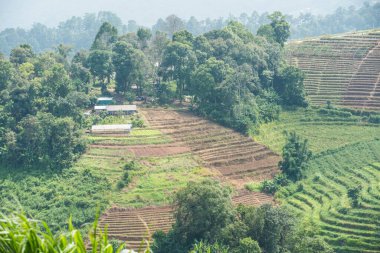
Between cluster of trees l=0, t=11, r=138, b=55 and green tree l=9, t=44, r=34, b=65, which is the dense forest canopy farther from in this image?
green tree l=9, t=44, r=34, b=65

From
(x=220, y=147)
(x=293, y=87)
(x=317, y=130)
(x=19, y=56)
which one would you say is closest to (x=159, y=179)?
(x=220, y=147)

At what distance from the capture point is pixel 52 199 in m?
23.8

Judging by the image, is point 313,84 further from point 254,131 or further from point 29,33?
point 29,33

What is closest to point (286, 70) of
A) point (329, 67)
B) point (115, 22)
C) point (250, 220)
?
point (329, 67)

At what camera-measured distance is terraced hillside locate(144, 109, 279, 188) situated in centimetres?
2708

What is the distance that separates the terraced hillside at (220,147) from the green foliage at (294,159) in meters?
0.81

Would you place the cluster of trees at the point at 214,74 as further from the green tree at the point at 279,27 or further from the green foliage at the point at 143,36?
the green tree at the point at 279,27

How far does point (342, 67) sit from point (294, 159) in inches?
552

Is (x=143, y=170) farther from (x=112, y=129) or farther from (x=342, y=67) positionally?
(x=342, y=67)

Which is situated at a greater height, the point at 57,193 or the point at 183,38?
the point at 183,38

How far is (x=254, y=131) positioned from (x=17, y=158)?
12.6 m

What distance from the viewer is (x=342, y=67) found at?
1513 inches

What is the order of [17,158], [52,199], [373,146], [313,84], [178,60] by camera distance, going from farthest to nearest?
1. [313,84]
2. [178,60]
3. [373,146]
4. [17,158]
5. [52,199]

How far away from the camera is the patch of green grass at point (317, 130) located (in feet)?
99.0
